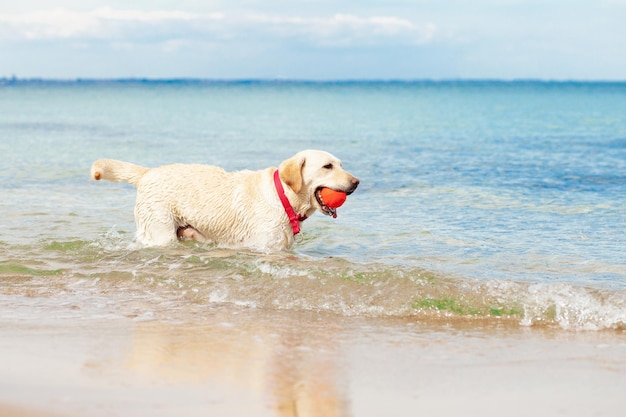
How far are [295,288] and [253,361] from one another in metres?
2.33

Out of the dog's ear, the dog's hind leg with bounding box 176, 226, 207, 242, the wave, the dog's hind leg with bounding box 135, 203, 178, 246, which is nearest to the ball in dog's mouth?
the dog's ear

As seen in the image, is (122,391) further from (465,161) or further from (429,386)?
(465,161)

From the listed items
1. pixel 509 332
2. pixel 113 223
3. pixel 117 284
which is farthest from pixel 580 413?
pixel 113 223

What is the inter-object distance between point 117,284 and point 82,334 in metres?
2.07

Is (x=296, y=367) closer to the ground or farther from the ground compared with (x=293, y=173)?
closer to the ground

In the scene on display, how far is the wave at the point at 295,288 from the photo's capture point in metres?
7.24

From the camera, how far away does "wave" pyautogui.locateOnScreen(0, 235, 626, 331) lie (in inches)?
285

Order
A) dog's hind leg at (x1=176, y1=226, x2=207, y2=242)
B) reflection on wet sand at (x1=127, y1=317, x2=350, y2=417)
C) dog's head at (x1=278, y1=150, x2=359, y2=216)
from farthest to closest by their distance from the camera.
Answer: dog's hind leg at (x1=176, y1=226, x2=207, y2=242)
dog's head at (x1=278, y1=150, x2=359, y2=216)
reflection on wet sand at (x1=127, y1=317, x2=350, y2=417)

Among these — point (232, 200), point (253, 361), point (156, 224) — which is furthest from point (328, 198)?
point (253, 361)

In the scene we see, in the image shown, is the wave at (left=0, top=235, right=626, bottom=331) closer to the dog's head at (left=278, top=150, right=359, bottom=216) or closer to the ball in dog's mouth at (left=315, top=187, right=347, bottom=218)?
the ball in dog's mouth at (left=315, top=187, right=347, bottom=218)

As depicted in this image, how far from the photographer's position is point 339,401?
4.79 meters

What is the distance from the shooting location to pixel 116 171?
9188 mm

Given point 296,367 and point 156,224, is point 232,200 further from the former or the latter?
point 296,367

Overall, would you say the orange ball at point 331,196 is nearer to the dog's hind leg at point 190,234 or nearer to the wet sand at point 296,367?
the dog's hind leg at point 190,234
